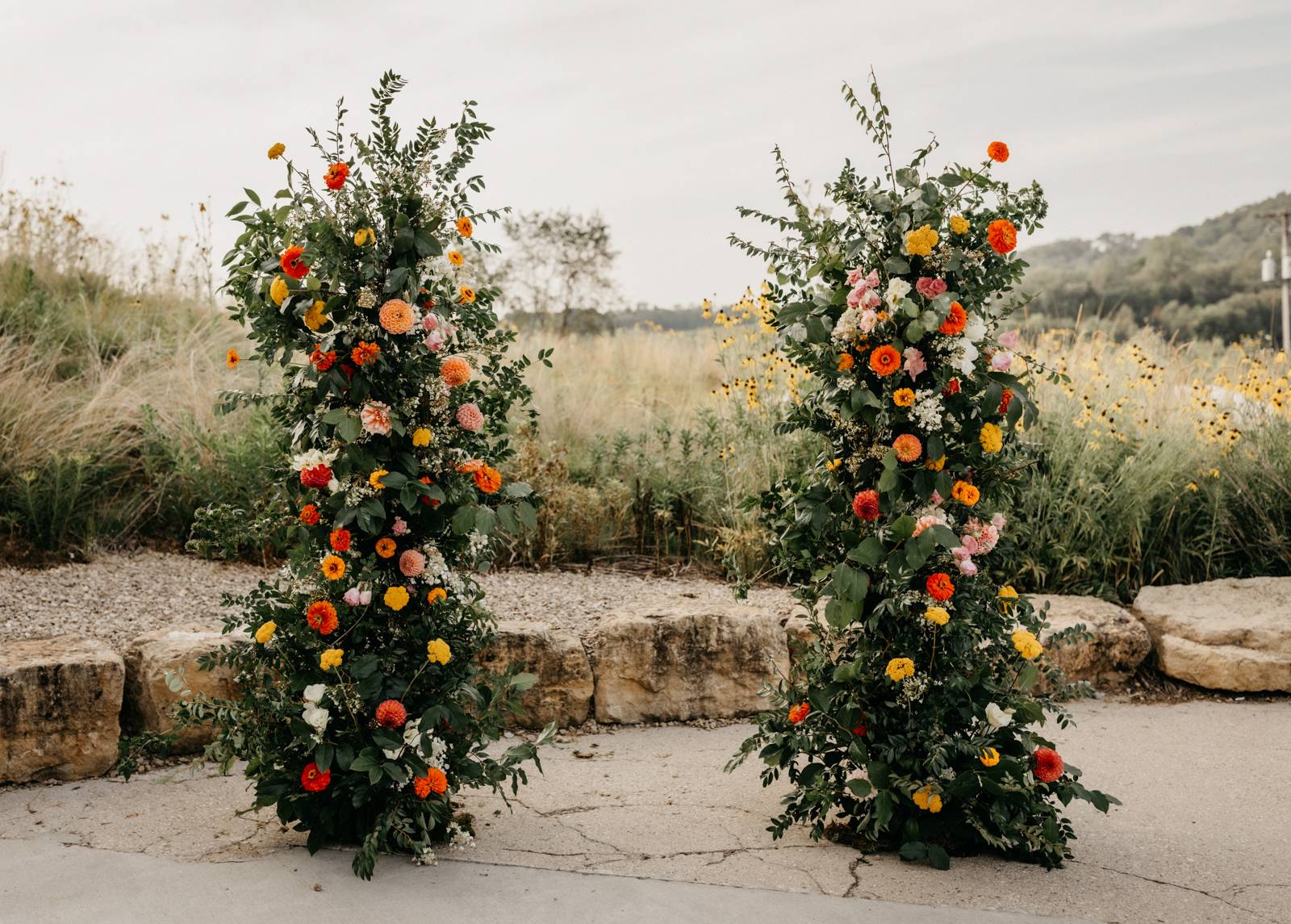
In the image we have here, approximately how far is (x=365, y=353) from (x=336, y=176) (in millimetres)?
447

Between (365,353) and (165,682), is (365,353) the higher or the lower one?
the higher one

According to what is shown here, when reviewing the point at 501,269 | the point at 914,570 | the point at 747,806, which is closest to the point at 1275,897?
the point at 914,570

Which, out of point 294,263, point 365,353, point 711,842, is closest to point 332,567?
point 365,353

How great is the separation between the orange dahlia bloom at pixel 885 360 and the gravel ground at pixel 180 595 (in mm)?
2023

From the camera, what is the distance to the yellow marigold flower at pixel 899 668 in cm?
275

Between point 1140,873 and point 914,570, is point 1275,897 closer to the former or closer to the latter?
point 1140,873

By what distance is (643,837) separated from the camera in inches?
122

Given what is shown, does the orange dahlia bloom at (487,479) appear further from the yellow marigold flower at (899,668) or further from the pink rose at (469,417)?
the yellow marigold flower at (899,668)

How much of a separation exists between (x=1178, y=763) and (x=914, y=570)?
1.87 meters

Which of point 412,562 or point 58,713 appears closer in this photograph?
point 412,562

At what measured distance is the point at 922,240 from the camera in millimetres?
2658

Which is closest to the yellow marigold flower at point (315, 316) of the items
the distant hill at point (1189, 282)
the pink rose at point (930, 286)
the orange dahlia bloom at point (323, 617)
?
the orange dahlia bloom at point (323, 617)

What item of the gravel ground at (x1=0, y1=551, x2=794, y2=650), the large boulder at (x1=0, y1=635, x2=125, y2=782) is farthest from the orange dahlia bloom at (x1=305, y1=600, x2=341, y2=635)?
the gravel ground at (x1=0, y1=551, x2=794, y2=650)

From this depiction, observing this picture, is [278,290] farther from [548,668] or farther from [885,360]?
[548,668]
